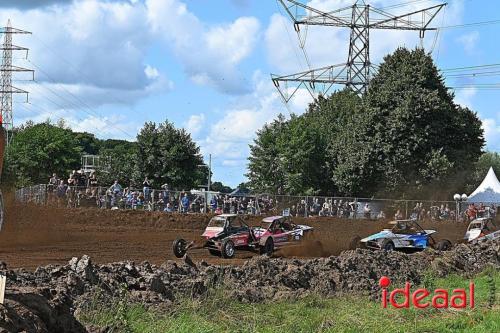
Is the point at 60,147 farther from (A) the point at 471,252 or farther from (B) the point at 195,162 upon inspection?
(A) the point at 471,252

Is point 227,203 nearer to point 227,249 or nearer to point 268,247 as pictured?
point 268,247

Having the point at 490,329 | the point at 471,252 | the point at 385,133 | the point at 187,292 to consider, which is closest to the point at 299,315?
the point at 187,292

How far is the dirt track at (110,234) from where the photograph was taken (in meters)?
22.8

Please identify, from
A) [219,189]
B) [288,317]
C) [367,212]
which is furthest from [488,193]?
[219,189]

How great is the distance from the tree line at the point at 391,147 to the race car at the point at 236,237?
93.5 ft

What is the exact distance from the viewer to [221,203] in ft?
126

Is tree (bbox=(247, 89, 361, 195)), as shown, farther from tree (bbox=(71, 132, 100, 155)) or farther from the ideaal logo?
tree (bbox=(71, 132, 100, 155))

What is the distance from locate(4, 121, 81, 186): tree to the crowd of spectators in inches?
1108

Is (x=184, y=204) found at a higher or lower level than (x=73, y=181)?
lower

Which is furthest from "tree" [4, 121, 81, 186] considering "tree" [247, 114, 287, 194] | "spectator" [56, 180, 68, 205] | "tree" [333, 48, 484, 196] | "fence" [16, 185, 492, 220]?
"spectator" [56, 180, 68, 205]

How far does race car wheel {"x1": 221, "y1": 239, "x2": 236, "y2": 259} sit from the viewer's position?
24.2 m

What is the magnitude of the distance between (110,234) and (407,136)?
98.6ft

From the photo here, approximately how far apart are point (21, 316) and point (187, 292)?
→ 5.97m

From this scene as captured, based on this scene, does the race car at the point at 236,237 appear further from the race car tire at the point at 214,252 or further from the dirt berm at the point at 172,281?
the dirt berm at the point at 172,281
